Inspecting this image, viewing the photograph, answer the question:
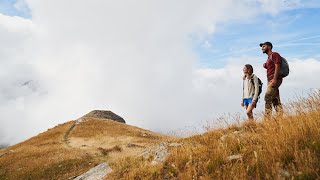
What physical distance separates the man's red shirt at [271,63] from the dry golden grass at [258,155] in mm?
2372

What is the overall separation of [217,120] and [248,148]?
3748mm

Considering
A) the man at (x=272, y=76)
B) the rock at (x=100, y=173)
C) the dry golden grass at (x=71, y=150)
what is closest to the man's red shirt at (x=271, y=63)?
the man at (x=272, y=76)

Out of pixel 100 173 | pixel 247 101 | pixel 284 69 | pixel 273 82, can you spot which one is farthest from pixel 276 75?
pixel 100 173

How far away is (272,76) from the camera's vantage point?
13.6 m

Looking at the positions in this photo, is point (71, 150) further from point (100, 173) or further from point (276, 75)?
point (276, 75)

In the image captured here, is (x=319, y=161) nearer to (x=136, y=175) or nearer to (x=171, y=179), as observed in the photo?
(x=171, y=179)

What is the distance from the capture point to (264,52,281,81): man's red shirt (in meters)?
13.0

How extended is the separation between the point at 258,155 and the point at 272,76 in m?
5.48

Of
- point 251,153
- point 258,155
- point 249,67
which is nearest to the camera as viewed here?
point 258,155

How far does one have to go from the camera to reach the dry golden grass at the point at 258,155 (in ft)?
25.1

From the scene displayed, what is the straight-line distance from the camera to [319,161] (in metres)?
7.27

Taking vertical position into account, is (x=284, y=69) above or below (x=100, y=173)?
above

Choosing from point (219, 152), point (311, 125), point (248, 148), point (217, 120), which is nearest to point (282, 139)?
point (311, 125)

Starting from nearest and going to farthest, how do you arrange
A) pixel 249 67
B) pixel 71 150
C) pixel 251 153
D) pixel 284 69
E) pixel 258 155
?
1. pixel 258 155
2. pixel 251 153
3. pixel 284 69
4. pixel 249 67
5. pixel 71 150
